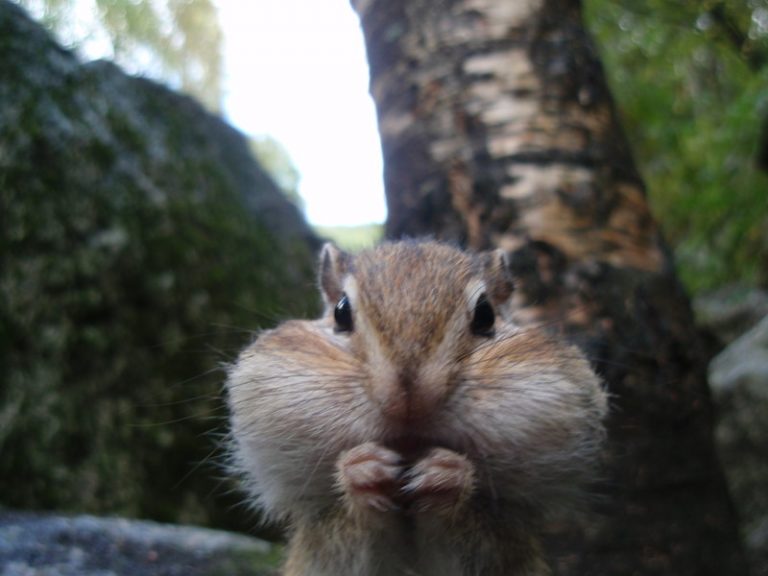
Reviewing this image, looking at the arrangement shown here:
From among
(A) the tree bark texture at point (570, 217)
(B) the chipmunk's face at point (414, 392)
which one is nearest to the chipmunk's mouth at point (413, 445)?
(B) the chipmunk's face at point (414, 392)

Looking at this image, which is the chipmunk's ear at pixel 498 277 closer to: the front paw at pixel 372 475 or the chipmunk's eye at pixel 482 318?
the chipmunk's eye at pixel 482 318

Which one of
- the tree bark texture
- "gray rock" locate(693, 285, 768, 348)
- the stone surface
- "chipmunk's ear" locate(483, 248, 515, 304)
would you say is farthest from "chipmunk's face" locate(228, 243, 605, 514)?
"gray rock" locate(693, 285, 768, 348)

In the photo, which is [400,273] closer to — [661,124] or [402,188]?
[402,188]

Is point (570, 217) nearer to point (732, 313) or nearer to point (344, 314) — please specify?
point (344, 314)

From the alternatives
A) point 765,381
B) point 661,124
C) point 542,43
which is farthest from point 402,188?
point 661,124

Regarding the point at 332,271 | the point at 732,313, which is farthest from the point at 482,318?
the point at 732,313
